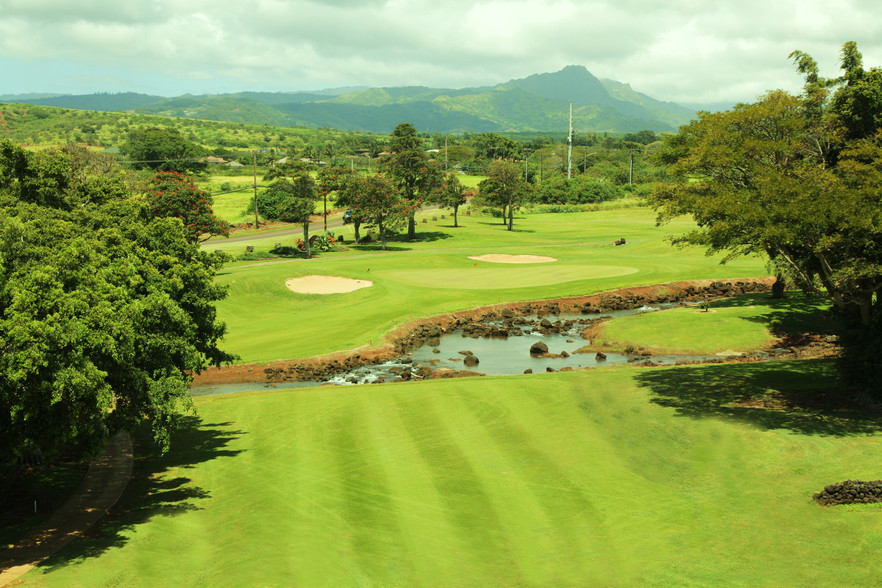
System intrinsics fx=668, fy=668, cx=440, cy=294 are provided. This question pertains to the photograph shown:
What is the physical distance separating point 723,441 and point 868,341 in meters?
7.57

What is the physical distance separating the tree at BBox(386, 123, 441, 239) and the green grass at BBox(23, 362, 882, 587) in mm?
72122

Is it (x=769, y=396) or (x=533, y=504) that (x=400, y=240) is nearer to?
(x=769, y=396)

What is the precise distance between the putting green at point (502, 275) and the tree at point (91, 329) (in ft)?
129

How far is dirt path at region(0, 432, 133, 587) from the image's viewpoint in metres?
16.9

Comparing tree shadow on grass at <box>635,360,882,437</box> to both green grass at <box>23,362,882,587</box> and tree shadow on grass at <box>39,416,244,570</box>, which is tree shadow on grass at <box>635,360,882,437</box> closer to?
green grass at <box>23,362,882,587</box>

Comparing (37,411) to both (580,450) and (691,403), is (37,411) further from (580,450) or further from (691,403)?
(691,403)

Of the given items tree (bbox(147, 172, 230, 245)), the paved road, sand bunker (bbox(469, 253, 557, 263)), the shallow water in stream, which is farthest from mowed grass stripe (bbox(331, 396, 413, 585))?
the paved road

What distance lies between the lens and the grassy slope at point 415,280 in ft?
159

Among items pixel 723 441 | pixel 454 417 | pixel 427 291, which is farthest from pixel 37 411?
pixel 427 291

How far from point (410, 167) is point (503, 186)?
1582cm

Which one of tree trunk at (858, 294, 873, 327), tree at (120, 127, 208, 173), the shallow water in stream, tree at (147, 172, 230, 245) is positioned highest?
tree at (120, 127, 208, 173)

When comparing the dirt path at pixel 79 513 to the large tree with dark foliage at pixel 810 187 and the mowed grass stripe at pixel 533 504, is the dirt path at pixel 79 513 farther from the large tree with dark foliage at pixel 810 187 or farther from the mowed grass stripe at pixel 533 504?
the large tree with dark foliage at pixel 810 187

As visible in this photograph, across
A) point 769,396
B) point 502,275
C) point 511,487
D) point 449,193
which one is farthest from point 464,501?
point 449,193

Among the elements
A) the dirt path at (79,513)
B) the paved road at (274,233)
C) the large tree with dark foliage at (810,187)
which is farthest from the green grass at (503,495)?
the paved road at (274,233)
